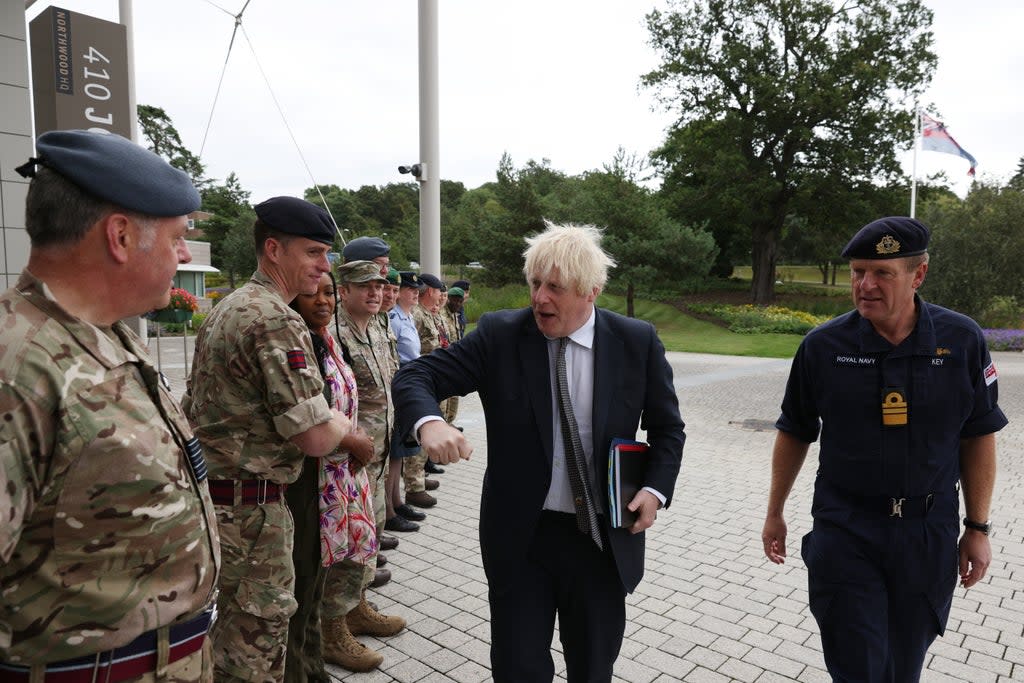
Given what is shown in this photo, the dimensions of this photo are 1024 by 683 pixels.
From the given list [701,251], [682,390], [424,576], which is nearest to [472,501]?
[424,576]

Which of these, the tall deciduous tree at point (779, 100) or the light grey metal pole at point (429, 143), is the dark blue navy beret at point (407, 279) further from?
the tall deciduous tree at point (779, 100)

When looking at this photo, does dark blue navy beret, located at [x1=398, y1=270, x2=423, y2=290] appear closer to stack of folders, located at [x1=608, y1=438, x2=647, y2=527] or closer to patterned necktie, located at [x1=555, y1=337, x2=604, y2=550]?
patterned necktie, located at [x1=555, y1=337, x2=604, y2=550]

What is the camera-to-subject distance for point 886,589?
2.62 meters

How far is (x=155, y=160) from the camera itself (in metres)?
1.48

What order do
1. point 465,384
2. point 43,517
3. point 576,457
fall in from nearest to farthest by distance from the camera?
point 43,517 < point 576,457 < point 465,384

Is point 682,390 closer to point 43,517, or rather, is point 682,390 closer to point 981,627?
point 981,627

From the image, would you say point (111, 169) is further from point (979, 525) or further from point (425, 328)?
point (425, 328)

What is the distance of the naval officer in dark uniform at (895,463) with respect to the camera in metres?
2.58

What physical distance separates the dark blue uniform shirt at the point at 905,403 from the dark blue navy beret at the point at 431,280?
510cm

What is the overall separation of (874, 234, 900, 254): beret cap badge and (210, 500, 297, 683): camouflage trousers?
258 centimetres

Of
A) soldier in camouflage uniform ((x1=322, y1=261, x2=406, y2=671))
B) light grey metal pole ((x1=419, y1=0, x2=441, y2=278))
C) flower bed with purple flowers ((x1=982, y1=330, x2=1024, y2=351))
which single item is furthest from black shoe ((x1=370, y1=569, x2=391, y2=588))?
flower bed with purple flowers ((x1=982, y1=330, x2=1024, y2=351))

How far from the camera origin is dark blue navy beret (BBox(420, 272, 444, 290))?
7363 millimetres

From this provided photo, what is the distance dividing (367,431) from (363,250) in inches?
51.3

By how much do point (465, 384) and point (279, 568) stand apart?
1.00 meters
